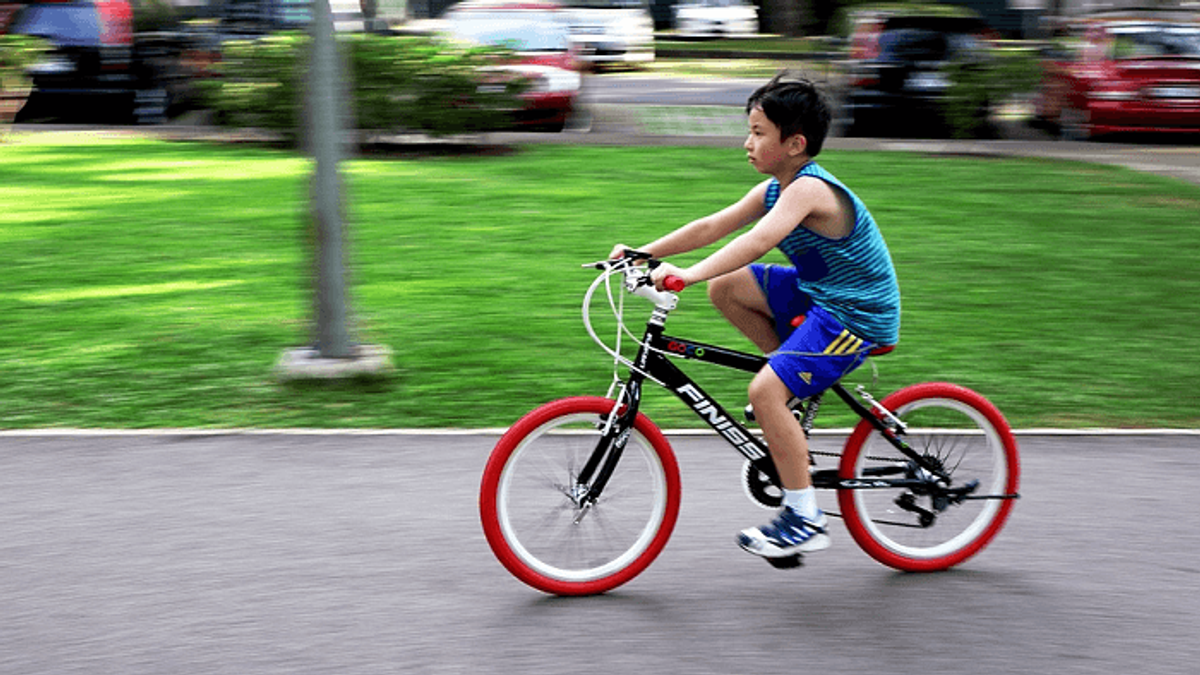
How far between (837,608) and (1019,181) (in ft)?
29.8

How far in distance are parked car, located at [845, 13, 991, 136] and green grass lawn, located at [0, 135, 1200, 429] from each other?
1783mm

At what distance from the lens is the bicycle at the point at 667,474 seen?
4.44 metres

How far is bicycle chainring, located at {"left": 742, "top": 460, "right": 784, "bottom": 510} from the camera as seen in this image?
15.1 ft

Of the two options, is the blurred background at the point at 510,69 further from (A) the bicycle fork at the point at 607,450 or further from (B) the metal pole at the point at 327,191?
(A) the bicycle fork at the point at 607,450

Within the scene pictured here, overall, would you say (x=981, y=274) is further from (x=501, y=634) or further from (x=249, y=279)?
(x=501, y=634)

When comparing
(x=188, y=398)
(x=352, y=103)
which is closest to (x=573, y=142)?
(x=352, y=103)

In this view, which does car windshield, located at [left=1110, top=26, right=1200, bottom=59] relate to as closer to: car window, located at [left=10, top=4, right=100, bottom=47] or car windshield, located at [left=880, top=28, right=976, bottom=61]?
car windshield, located at [left=880, top=28, right=976, bottom=61]

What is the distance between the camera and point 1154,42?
1577cm

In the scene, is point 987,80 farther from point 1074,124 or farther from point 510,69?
point 510,69

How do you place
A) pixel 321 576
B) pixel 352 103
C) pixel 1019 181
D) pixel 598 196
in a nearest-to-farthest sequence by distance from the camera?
pixel 321 576
pixel 598 196
pixel 1019 181
pixel 352 103

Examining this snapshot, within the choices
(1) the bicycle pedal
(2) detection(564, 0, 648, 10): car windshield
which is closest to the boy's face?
(1) the bicycle pedal

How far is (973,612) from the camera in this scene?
443 centimetres

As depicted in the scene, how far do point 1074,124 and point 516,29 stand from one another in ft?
20.6

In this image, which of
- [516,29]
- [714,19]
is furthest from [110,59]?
[714,19]
